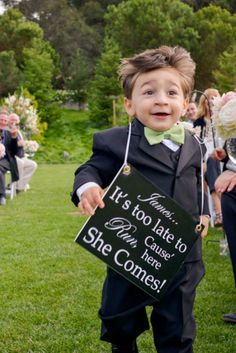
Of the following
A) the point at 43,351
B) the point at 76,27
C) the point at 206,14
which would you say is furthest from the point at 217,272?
the point at 76,27

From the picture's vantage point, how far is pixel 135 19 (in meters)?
43.4

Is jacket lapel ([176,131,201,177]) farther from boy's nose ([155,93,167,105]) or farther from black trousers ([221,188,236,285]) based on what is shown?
black trousers ([221,188,236,285])

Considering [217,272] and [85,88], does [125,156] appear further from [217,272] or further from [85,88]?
[85,88]

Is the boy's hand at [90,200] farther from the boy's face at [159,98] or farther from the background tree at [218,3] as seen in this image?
the background tree at [218,3]

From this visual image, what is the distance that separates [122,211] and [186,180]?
0.38 metres

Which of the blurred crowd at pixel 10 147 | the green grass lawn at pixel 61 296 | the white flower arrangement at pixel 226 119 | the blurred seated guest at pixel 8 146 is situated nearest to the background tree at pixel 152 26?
the blurred crowd at pixel 10 147

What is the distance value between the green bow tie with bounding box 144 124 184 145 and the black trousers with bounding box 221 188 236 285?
101 centimetres

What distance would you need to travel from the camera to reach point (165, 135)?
2633mm

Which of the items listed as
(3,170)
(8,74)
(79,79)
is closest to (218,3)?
(79,79)

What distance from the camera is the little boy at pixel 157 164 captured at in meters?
2.57

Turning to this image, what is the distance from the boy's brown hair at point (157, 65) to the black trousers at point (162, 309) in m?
0.92

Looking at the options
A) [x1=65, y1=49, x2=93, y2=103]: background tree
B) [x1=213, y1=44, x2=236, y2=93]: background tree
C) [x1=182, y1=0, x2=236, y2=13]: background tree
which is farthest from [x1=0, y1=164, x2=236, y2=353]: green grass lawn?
[x1=182, y1=0, x2=236, y2=13]: background tree

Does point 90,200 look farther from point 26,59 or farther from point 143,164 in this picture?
point 26,59

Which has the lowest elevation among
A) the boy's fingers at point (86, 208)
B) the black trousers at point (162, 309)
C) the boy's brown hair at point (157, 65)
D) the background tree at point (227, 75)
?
the background tree at point (227, 75)
